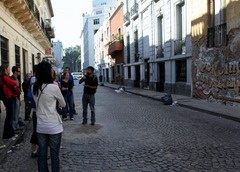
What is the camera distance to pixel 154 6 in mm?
22906

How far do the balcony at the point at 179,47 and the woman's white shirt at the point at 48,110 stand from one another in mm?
14766

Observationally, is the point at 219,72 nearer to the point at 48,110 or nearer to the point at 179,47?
the point at 179,47

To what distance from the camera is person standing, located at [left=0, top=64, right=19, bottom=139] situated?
268 inches

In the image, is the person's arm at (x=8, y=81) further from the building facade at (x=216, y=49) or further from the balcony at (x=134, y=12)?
the balcony at (x=134, y=12)

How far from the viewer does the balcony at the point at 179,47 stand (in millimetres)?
18016

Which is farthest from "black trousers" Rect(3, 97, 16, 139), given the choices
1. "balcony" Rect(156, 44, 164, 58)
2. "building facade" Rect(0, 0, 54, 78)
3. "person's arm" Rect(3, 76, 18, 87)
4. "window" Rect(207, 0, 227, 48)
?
"balcony" Rect(156, 44, 164, 58)

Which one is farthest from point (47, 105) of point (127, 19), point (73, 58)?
point (73, 58)

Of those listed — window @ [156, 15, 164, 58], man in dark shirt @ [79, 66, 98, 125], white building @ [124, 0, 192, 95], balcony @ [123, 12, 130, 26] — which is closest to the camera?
man in dark shirt @ [79, 66, 98, 125]

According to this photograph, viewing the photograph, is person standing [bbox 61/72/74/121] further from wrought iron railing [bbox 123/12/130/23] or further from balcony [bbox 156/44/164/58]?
wrought iron railing [bbox 123/12/130/23]

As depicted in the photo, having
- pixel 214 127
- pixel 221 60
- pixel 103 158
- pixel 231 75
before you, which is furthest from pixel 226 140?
pixel 221 60

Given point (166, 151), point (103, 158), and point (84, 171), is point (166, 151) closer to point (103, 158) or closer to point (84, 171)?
point (103, 158)

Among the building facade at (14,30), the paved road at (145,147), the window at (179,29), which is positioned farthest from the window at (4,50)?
the window at (179,29)

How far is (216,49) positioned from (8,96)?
9.65 meters

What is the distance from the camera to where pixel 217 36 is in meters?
13.7
